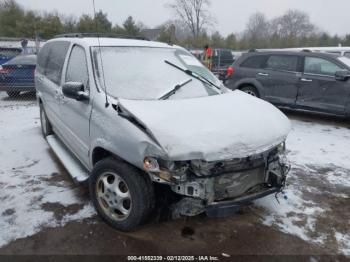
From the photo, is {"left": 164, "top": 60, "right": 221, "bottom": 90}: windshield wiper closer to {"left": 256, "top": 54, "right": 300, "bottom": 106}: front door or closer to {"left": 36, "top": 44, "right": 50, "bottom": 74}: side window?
{"left": 36, "top": 44, "right": 50, "bottom": 74}: side window

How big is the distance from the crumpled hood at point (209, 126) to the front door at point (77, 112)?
2.21ft

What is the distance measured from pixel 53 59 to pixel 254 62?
5554 millimetres

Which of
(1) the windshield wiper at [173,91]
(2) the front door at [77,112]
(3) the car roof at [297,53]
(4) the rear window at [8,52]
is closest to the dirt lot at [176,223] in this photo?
(2) the front door at [77,112]

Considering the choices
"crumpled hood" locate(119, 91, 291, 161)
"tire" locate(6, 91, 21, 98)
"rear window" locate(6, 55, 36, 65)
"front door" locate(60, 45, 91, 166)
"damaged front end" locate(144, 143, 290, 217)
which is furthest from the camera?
"tire" locate(6, 91, 21, 98)

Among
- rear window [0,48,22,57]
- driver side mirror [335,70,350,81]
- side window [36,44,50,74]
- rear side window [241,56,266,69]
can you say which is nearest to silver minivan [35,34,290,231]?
side window [36,44,50,74]

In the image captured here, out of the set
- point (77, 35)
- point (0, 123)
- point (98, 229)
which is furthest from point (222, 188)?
point (0, 123)

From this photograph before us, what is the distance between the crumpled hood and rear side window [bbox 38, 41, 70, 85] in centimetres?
183

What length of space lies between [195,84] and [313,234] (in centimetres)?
204

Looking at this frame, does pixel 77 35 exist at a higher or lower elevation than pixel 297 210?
higher

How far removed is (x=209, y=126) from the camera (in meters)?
2.96

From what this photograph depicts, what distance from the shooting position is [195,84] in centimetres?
402

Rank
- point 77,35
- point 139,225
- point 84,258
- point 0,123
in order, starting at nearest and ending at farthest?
1. point 84,258
2. point 139,225
3. point 77,35
4. point 0,123

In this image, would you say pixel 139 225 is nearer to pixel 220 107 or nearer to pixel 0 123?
pixel 220 107

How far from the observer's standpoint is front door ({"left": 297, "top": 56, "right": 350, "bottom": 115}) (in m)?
7.68
